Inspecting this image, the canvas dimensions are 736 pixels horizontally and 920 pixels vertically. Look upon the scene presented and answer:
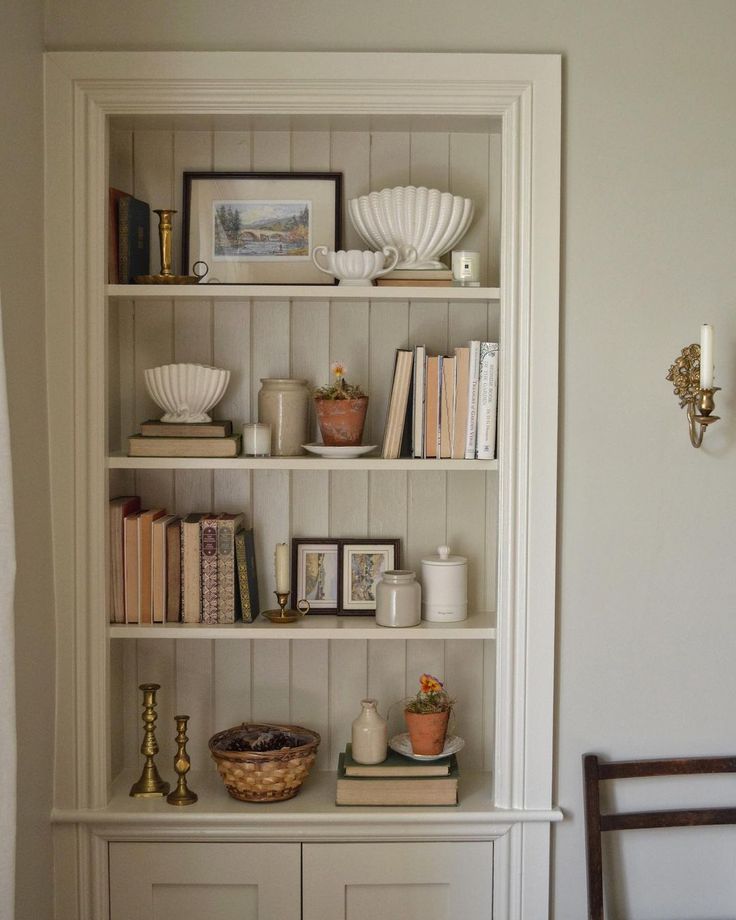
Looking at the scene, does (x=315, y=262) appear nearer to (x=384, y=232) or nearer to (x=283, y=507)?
(x=384, y=232)

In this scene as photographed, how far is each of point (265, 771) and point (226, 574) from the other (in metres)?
0.43

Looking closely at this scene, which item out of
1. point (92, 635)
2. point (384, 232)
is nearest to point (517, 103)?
point (384, 232)

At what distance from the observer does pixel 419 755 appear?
2.19m

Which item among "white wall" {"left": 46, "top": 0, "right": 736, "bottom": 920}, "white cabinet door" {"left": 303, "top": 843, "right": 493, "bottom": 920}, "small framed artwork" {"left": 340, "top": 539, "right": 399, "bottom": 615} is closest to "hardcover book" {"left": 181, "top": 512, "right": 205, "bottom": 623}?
"small framed artwork" {"left": 340, "top": 539, "right": 399, "bottom": 615}

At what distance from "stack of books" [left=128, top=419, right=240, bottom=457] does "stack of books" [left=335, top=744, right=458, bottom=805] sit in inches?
29.9

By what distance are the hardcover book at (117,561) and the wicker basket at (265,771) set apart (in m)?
0.37

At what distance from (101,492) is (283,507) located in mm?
447

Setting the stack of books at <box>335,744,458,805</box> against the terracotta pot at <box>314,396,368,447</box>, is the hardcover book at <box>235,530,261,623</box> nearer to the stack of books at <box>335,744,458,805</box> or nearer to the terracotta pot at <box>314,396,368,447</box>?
the terracotta pot at <box>314,396,368,447</box>

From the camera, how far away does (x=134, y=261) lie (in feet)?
7.27

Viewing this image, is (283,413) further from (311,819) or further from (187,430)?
(311,819)

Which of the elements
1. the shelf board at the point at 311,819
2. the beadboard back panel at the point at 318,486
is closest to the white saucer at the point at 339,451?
the beadboard back panel at the point at 318,486

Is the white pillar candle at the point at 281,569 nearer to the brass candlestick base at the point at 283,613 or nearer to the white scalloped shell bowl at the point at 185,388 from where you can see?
the brass candlestick base at the point at 283,613

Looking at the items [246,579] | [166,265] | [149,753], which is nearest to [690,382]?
[246,579]

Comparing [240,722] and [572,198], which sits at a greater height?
[572,198]
